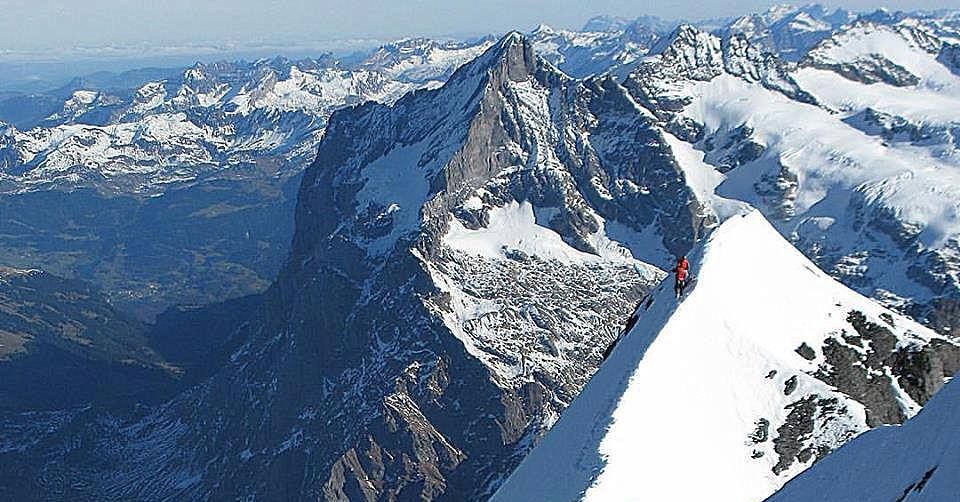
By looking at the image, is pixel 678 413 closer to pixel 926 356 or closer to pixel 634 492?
pixel 634 492

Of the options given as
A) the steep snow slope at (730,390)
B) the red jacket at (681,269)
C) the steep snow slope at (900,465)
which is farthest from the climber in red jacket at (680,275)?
the steep snow slope at (900,465)

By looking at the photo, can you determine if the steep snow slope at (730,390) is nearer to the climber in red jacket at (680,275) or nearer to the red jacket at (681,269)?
the climber in red jacket at (680,275)

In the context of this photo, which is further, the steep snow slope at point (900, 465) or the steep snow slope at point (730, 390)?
the steep snow slope at point (730, 390)

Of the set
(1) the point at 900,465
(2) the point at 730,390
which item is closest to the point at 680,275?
(2) the point at 730,390

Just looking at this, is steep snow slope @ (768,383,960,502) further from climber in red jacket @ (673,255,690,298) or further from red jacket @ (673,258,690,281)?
climber in red jacket @ (673,255,690,298)

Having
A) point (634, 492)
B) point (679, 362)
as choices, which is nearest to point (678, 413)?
point (679, 362)

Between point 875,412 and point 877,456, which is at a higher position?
point 877,456

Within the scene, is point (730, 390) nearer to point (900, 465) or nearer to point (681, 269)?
point (681, 269)
